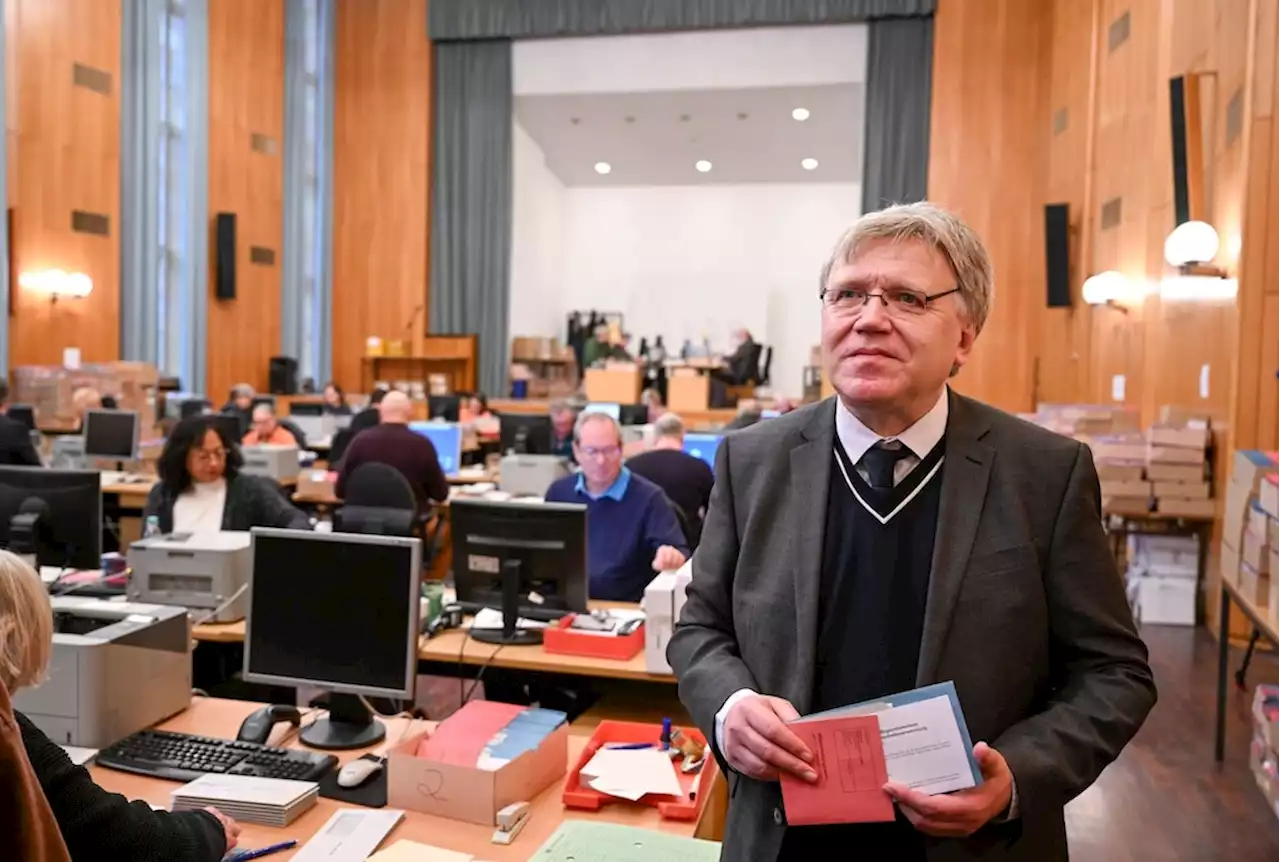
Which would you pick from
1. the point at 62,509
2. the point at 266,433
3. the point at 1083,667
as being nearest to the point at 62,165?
the point at 266,433

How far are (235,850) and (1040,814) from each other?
150cm

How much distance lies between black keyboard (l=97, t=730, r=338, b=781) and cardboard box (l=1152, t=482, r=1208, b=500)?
228 inches

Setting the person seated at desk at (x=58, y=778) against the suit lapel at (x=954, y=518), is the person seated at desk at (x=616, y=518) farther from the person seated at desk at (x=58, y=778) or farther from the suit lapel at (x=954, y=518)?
the suit lapel at (x=954, y=518)

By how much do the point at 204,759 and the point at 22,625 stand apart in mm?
853

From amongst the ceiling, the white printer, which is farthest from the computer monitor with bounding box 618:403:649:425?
the white printer

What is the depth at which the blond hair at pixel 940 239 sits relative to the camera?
4.53 feet

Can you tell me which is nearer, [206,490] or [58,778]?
[58,778]

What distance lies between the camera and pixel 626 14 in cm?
1338

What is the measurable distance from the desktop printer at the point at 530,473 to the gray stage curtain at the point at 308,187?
25.6 ft

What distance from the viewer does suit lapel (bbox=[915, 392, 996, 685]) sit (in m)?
1.32

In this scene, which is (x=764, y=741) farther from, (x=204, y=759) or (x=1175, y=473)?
(x=1175, y=473)

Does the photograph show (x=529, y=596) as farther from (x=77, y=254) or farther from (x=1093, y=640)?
(x=77, y=254)

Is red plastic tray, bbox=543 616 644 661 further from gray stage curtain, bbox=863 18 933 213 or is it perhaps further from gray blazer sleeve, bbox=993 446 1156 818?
gray stage curtain, bbox=863 18 933 213

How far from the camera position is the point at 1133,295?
816 centimetres
